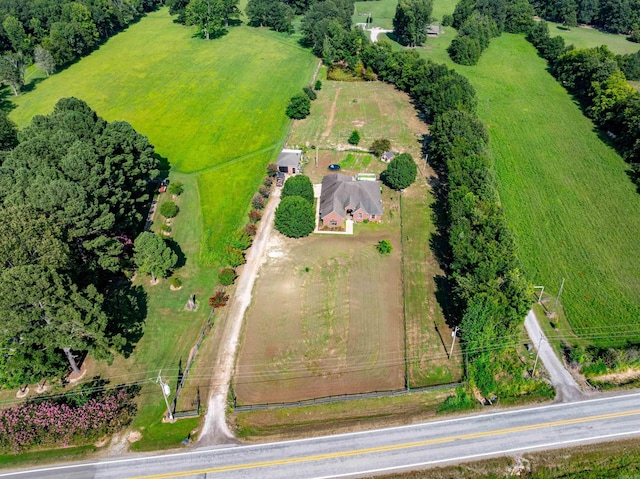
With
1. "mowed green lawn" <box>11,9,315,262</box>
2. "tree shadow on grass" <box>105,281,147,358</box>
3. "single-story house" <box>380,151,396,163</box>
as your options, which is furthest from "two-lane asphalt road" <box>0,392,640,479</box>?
"single-story house" <box>380,151,396,163</box>

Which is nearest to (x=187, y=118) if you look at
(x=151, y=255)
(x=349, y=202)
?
(x=349, y=202)

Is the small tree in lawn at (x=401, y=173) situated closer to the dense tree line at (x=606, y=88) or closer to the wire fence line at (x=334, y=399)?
the wire fence line at (x=334, y=399)

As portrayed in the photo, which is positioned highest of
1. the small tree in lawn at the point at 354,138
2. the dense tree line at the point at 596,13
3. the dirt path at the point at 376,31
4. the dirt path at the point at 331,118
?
the dense tree line at the point at 596,13

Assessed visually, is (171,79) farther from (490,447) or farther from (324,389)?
(490,447)

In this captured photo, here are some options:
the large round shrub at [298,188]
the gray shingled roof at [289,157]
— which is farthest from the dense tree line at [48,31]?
the large round shrub at [298,188]

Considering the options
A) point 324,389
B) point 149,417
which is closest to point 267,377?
point 324,389

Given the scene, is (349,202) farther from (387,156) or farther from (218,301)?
(218,301)
